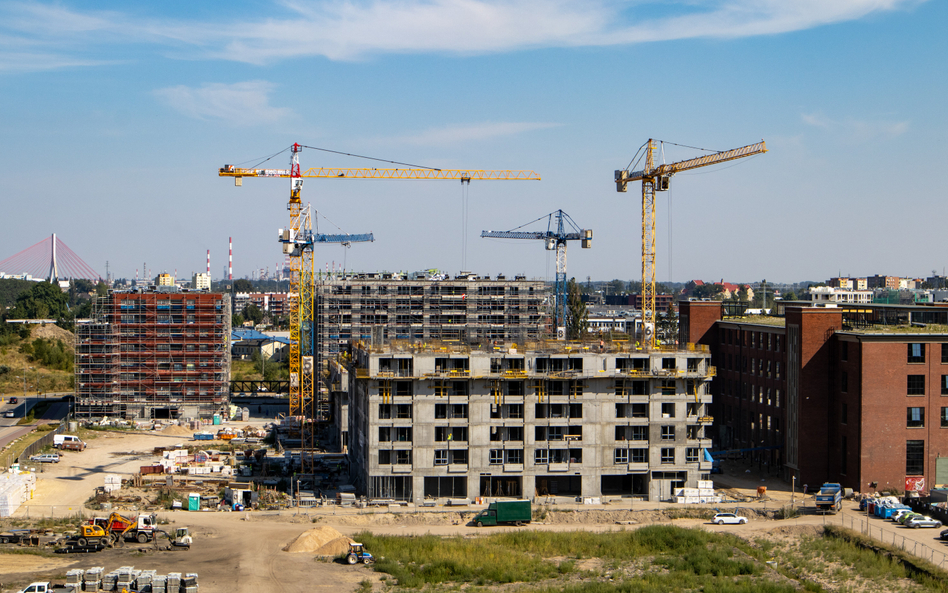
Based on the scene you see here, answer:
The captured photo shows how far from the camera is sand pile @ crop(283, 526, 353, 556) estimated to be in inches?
2443

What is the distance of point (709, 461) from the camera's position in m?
78.8

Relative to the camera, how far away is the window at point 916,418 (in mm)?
76562

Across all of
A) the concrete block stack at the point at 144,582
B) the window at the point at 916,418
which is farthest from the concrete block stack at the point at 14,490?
the window at the point at 916,418

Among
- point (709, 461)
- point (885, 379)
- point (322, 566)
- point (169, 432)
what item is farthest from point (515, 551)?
point (169, 432)

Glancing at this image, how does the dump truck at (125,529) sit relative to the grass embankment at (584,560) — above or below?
above

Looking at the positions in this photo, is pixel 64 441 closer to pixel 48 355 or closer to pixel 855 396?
pixel 48 355

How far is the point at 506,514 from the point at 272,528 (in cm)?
1760

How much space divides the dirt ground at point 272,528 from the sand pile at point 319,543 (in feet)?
2.35

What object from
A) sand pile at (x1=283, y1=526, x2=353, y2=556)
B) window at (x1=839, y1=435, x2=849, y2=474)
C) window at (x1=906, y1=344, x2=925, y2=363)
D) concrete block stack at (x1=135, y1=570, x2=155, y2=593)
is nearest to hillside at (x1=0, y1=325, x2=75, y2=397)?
sand pile at (x1=283, y1=526, x2=353, y2=556)

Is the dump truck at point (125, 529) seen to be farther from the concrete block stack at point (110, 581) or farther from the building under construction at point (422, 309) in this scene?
the building under construction at point (422, 309)

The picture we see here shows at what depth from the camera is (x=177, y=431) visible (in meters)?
120

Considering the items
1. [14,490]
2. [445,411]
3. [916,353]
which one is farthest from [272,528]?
[916,353]

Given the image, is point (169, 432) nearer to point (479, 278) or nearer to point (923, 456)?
point (479, 278)

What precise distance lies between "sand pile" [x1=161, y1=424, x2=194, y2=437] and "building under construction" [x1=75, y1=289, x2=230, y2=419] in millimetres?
4513
